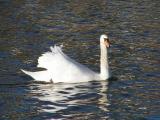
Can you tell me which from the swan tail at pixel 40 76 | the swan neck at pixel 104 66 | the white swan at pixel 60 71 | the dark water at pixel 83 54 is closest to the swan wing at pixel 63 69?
the white swan at pixel 60 71

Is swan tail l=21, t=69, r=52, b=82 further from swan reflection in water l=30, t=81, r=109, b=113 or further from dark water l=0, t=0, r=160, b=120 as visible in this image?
swan reflection in water l=30, t=81, r=109, b=113

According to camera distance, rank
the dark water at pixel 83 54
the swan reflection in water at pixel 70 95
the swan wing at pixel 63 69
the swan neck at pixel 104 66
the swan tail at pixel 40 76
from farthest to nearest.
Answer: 1. the swan neck at pixel 104 66
2. the swan tail at pixel 40 76
3. the swan wing at pixel 63 69
4. the swan reflection in water at pixel 70 95
5. the dark water at pixel 83 54

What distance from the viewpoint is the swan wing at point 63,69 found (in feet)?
73.7

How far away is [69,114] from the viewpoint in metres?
19.0

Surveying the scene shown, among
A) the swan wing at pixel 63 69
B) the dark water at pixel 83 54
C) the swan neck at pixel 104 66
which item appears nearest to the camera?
the dark water at pixel 83 54

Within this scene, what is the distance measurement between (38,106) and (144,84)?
385cm

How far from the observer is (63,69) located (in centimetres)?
2248

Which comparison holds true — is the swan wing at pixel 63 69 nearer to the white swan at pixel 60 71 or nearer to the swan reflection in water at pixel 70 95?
the white swan at pixel 60 71

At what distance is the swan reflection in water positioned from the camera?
1983cm

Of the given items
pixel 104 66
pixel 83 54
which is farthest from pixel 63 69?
pixel 83 54

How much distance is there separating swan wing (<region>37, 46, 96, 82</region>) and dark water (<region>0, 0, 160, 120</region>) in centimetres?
31

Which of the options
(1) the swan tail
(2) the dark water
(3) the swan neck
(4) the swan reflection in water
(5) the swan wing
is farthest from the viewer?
(3) the swan neck

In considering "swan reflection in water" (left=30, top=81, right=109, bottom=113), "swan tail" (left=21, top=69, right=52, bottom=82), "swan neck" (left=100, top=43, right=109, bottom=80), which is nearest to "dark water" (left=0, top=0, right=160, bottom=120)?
"swan reflection in water" (left=30, top=81, right=109, bottom=113)

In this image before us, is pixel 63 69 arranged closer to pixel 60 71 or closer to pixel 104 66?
pixel 60 71
